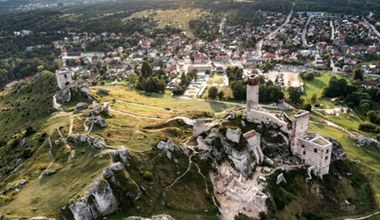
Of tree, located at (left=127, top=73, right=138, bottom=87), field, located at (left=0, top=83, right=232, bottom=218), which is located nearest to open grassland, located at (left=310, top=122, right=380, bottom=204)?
field, located at (left=0, top=83, right=232, bottom=218)

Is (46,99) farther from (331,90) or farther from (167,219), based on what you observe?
(331,90)

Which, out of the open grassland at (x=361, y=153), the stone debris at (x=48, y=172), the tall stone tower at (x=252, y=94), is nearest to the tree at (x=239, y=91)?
the open grassland at (x=361, y=153)

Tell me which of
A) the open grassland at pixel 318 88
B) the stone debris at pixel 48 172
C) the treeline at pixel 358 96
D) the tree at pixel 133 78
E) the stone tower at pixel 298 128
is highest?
the stone debris at pixel 48 172

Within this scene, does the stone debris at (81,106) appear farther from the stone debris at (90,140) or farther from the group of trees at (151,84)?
the group of trees at (151,84)

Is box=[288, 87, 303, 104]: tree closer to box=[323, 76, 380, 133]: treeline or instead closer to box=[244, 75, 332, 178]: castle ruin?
box=[323, 76, 380, 133]: treeline

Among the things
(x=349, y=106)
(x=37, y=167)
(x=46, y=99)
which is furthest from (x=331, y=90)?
(x=37, y=167)
